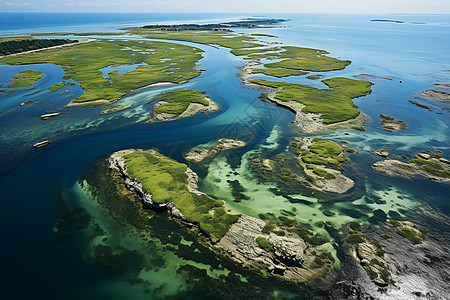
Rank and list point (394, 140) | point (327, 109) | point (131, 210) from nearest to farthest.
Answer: point (131, 210)
point (394, 140)
point (327, 109)

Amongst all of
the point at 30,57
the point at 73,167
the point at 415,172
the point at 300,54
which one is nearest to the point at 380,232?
the point at 415,172

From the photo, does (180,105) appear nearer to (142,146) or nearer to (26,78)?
(142,146)

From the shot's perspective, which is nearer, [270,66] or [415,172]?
[415,172]

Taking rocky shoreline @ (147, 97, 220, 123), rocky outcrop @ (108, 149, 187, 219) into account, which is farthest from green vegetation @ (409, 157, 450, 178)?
rocky shoreline @ (147, 97, 220, 123)

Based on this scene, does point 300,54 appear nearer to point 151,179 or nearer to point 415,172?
point 415,172

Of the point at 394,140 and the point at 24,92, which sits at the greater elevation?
the point at 24,92

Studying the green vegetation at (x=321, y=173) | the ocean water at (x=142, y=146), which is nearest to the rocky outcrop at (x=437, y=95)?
the ocean water at (x=142, y=146)

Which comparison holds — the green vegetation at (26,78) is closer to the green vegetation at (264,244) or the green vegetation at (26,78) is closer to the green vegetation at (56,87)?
the green vegetation at (56,87)

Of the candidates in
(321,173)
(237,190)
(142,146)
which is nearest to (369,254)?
(321,173)
